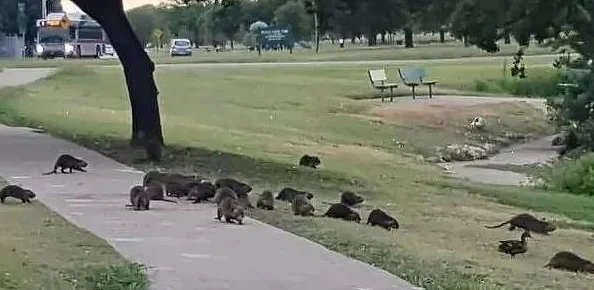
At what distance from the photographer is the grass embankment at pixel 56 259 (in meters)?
10.2

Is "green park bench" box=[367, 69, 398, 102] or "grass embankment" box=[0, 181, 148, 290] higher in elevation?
"grass embankment" box=[0, 181, 148, 290]

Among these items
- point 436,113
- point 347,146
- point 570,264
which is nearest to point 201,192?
point 570,264

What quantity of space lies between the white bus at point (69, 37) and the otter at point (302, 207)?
72316 mm

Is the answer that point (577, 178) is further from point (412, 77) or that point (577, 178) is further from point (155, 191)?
point (412, 77)

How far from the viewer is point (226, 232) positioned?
13.4 meters

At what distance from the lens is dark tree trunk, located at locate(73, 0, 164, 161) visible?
23.3 m

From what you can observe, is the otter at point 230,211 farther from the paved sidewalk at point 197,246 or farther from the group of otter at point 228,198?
the paved sidewalk at point 197,246

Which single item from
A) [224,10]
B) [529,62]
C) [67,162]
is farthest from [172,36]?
[67,162]

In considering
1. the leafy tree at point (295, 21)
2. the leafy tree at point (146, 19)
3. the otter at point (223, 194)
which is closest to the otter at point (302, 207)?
the otter at point (223, 194)

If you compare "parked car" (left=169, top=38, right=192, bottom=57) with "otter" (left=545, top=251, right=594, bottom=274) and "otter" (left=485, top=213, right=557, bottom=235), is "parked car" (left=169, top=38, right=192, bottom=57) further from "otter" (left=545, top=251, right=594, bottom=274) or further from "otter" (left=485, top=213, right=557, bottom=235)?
"otter" (left=545, top=251, right=594, bottom=274)

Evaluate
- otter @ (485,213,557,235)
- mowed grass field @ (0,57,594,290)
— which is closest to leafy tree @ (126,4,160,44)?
mowed grass field @ (0,57,594,290)

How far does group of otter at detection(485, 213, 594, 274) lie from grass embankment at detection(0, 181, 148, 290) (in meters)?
4.31

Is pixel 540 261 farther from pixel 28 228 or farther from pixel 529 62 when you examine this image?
pixel 529 62

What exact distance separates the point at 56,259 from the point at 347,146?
22.9 metres
